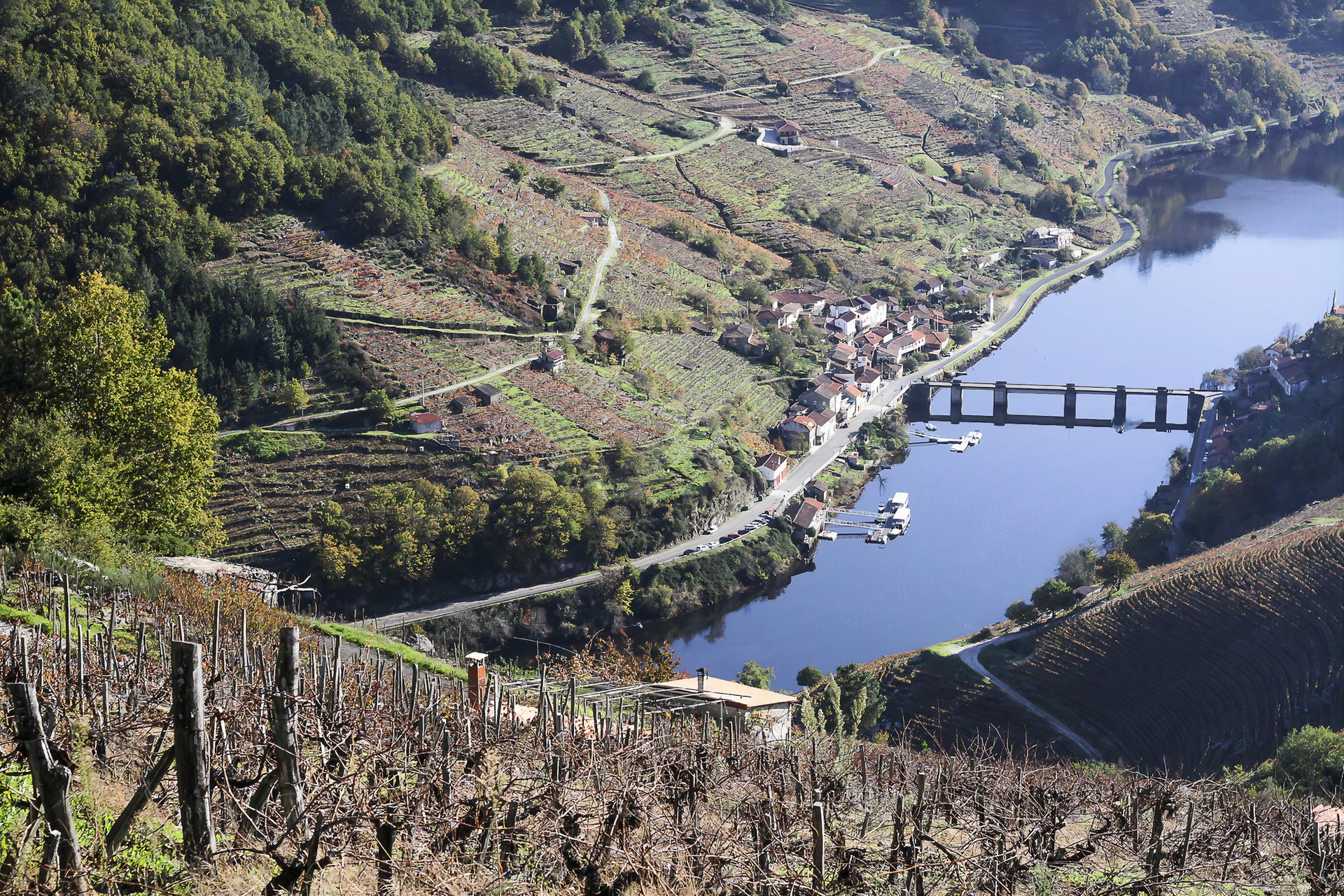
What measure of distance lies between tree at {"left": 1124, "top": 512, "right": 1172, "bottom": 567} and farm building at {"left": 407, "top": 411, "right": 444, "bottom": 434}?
1589 cm

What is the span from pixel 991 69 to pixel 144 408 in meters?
64.4

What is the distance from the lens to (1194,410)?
42.3 metres

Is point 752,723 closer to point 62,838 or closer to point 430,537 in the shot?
point 62,838

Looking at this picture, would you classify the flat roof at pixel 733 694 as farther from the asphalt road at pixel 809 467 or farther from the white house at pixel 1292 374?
the white house at pixel 1292 374

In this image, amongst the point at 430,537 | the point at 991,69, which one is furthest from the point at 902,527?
the point at 991,69

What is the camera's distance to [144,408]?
16.1 meters

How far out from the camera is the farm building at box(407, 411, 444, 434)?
3200cm

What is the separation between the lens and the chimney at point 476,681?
10547 mm

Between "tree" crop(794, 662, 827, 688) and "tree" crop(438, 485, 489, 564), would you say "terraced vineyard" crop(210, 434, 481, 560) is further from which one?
"tree" crop(794, 662, 827, 688)

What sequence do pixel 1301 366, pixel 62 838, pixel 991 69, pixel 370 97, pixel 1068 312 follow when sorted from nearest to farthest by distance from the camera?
1. pixel 62 838
2. pixel 1301 366
3. pixel 370 97
4. pixel 1068 312
5. pixel 991 69

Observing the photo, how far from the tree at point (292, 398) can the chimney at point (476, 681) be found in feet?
65.8

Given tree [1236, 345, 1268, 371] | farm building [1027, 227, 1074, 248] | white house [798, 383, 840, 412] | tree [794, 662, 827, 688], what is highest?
farm building [1027, 227, 1074, 248]

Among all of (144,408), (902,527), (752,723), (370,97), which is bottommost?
(902,527)

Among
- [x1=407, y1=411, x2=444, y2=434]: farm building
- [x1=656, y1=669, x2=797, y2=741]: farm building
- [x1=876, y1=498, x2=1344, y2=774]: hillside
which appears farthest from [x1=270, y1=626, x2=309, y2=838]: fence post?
→ [x1=407, y1=411, x2=444, y2=434]: farm building
